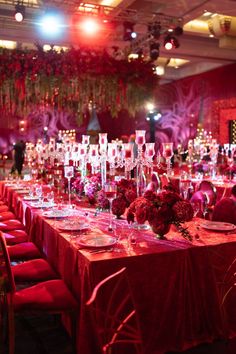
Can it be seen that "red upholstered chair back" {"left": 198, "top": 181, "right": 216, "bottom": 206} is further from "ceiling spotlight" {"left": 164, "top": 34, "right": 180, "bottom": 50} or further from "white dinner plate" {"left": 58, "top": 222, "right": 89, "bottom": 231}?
"ceiling spotlight" {"left": 164, "top": 34, "right": 180, "bottom": 50}

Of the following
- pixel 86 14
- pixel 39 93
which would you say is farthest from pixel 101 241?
pixel 86 14

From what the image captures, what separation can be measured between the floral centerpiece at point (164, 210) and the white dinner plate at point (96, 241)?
23cm

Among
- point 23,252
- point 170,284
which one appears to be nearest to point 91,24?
point 23,252

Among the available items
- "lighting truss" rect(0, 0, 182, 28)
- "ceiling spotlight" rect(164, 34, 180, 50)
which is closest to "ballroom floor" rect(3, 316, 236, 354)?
"lighting truss" rect(0, 0, 182, 28)

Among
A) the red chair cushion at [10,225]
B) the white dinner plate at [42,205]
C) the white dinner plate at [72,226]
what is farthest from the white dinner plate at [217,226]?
the red chair cushion at [10,225]

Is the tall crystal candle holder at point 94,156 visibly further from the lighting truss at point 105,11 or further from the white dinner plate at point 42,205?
the lighting truss at point 105,11

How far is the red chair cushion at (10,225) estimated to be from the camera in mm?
4234

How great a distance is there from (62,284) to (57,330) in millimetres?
→ 650

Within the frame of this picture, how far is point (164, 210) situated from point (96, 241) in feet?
1.51

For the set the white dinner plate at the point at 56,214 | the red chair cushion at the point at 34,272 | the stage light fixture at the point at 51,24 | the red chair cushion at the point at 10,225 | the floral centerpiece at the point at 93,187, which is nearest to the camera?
the red chair cushion at the point at 34,272

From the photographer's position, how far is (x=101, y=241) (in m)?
2.48

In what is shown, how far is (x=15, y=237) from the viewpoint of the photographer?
12.6 feet

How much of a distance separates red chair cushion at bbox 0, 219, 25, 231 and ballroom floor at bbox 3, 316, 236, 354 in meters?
1.23

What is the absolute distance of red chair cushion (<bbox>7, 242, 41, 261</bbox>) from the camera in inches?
132
